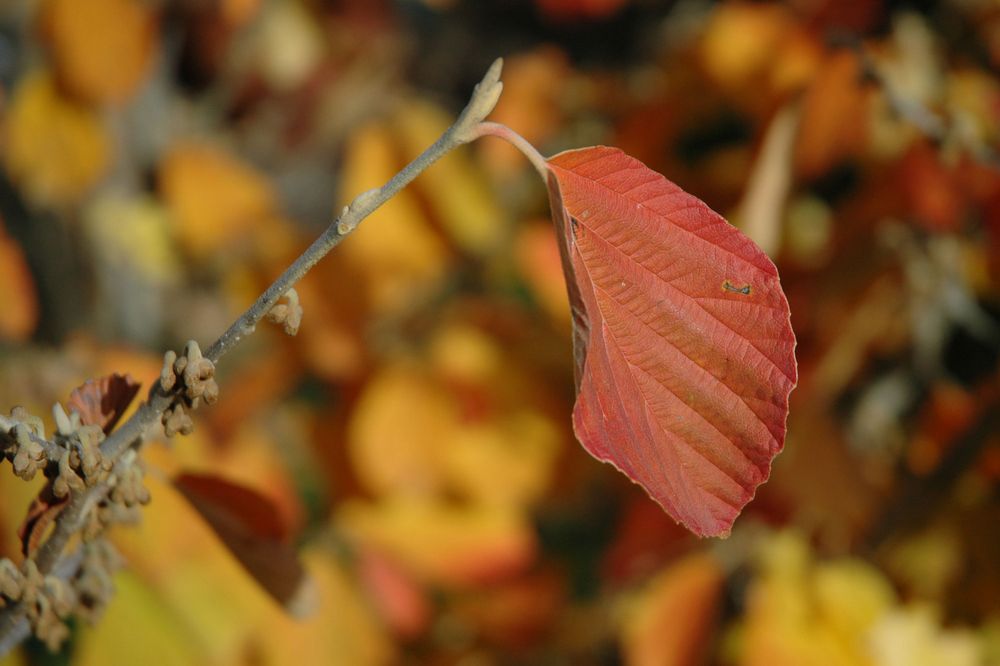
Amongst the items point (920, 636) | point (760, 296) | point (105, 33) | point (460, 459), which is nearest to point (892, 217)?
point (920, 636)

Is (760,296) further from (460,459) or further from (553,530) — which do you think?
(553,530)

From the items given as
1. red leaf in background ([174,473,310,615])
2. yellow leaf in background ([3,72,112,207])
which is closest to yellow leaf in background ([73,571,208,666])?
red leaf in background ([174,473,310,615])

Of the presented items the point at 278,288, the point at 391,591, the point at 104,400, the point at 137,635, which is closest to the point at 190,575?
the point at 137,635

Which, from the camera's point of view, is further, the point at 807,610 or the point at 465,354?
the point at 465,354

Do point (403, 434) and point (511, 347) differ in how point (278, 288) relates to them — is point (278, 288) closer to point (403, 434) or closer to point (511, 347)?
point (403, 434)

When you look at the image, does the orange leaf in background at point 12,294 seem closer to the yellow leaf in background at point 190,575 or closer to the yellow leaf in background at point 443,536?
the yellow leaf in background at point 190,575
